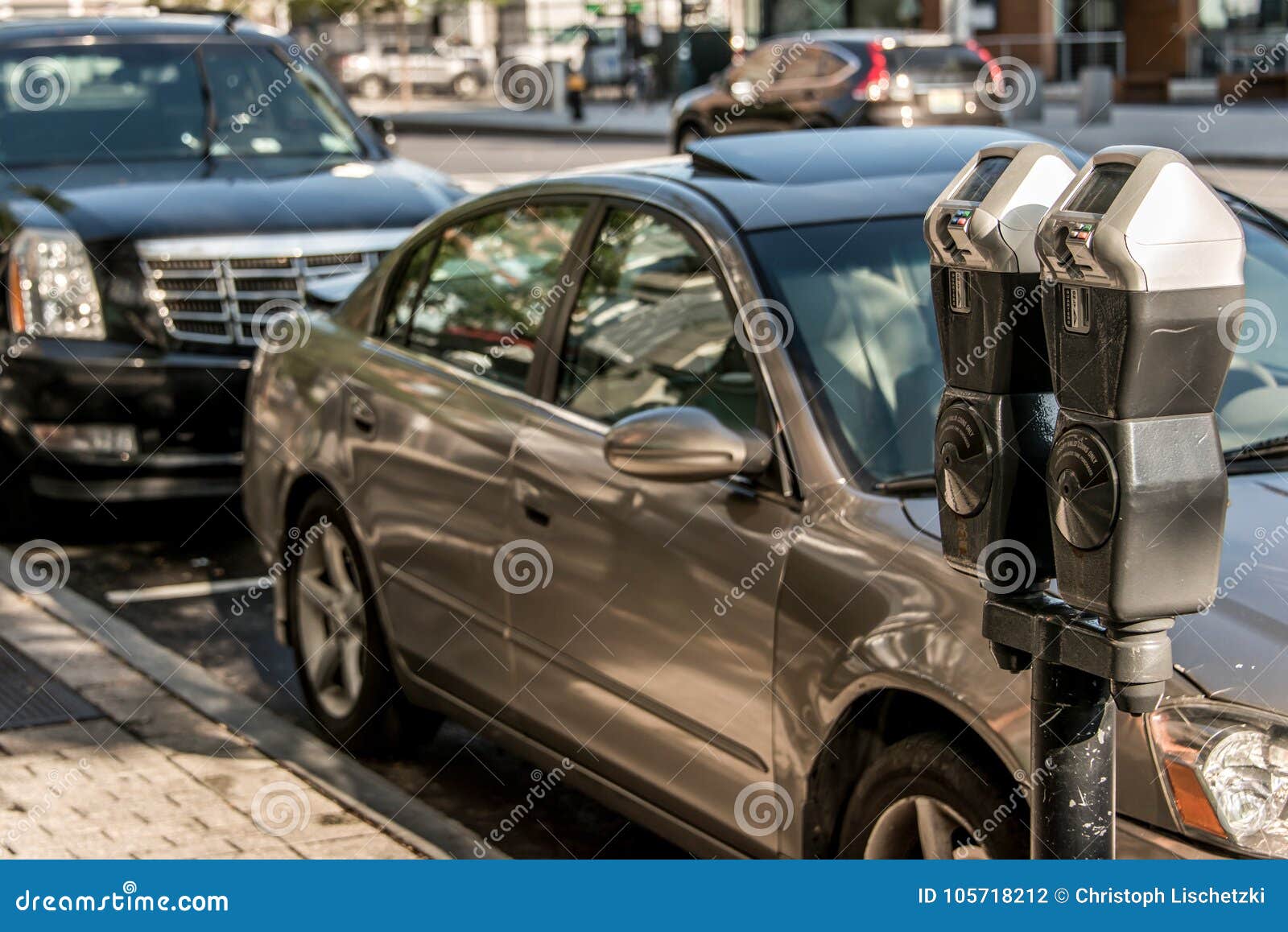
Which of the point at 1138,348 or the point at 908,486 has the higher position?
the point at 1138,348

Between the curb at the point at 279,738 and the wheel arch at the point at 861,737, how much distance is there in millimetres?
1129

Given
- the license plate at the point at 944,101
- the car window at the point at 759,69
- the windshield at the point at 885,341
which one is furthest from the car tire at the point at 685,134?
the windshield at the point at 885,341

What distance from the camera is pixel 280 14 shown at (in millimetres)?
56531

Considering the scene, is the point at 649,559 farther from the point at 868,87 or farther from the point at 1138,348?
the point at 868,87

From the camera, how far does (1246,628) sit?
9.69ft

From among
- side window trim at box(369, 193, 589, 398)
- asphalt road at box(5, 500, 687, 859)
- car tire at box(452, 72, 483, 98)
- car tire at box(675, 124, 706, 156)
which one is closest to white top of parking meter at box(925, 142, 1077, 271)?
side window trim at box(369, 193, 589, 398)

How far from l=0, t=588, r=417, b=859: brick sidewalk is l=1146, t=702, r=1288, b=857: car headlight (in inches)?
77.6

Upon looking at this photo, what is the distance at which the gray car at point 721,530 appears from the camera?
310 centimetres

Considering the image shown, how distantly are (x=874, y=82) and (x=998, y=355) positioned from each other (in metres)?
20.0

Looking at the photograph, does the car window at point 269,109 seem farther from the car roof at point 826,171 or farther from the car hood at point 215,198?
the car roof at point 826,171

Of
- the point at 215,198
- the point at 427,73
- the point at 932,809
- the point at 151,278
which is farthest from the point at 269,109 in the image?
the point at 427,73

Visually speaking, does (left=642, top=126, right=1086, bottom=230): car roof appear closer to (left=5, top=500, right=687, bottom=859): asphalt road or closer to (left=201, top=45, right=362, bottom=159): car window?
(left=5, top=500, right=687, bottom=859): asphalt road

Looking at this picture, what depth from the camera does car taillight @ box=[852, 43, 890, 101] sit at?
71.4 feet
